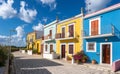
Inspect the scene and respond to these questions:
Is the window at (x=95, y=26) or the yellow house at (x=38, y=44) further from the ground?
the window at (x=95, y=26)

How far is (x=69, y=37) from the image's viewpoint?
2350 centimetres

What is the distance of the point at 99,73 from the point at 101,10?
7269 mm

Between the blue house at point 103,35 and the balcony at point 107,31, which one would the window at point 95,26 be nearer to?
the blue house at point 103,35

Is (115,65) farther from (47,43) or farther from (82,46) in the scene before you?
(47,43)

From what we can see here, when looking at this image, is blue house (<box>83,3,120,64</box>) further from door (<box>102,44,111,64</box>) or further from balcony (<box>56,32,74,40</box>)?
balcony (<box>56,32,74,40</box>)

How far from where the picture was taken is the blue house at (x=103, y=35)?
1642cm

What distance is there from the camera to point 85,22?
68.5 feet

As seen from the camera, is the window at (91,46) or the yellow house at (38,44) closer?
the window at (91,46)

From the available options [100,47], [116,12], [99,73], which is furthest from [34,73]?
[116,12]

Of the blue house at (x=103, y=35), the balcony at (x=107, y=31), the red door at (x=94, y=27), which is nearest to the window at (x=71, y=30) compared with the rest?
the blue house at (x=103, y=35)

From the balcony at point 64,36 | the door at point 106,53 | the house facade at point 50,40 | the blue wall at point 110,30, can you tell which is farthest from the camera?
the house facade at point 50,40

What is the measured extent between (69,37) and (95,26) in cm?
526

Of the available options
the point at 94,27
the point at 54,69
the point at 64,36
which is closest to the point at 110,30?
the point at 94,27

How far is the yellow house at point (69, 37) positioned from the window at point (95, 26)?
2330mm
